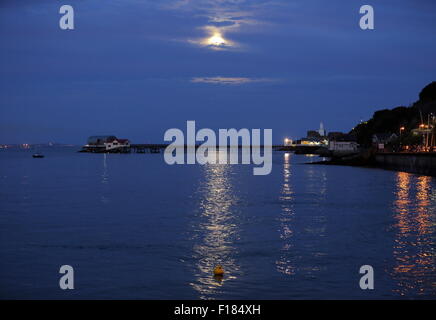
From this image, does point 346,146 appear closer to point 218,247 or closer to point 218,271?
point 218,247

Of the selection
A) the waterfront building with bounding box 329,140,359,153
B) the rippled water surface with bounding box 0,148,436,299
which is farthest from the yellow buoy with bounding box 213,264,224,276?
the waterfront building with bounding box 329,140,359,153

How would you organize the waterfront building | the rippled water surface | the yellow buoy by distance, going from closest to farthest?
the rippled water surface < the yellow buoy < the waterfront building

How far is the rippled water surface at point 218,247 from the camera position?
48.6ft

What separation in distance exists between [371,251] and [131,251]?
9036 mm

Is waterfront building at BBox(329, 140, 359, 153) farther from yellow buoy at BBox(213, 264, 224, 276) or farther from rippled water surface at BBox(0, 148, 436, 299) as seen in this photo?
yellow buoy at BBox(213, 264, 224, 276)

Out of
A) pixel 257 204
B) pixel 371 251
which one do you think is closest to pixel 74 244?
pixel 371 251

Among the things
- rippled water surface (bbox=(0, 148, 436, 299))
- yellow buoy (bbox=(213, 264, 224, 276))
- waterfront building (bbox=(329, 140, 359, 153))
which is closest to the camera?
rippled water surface (bbox=(0, 148, 436, 299))

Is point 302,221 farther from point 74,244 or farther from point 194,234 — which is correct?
point 74,244

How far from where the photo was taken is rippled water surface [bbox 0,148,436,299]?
1480 centimetres

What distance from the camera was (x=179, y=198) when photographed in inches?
1577

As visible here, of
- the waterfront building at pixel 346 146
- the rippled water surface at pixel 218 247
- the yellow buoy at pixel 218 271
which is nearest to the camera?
the rippled water surface at pixel 218 247

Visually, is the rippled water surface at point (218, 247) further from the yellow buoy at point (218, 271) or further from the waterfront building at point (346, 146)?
the waterfront building at point (346, 146)

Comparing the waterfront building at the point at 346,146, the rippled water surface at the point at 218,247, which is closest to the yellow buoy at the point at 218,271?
the rippled water surface at the point at 218,247
